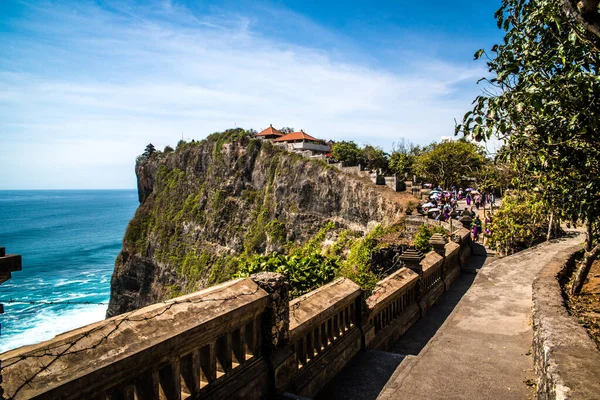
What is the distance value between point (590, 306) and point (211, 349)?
7.18 m

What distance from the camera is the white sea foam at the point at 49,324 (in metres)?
45.1

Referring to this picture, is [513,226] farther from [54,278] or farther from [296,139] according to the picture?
[54,278]

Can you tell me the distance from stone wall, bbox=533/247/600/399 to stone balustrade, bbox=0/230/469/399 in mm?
2455

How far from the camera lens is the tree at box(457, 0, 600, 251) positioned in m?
5.39

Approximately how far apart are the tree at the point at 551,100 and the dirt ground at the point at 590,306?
62.8 inches

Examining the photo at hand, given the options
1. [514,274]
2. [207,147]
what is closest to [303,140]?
[207,147]

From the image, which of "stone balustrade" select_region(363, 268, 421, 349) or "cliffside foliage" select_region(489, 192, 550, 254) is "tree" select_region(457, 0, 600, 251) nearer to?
"stone balustrade" select_region(363, 268, 421, 349)

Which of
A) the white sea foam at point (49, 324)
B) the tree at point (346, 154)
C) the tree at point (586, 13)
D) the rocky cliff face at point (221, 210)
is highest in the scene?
the tree at point (346, 154)

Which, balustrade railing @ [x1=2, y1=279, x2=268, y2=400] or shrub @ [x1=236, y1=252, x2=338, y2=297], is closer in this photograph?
balustrade railing @ [x1=2, y1=279, x2=268, y2=400]

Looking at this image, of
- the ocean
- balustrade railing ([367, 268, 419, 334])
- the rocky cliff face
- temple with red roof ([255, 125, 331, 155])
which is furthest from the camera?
temple with red roof ([255, 125, 331, 155])

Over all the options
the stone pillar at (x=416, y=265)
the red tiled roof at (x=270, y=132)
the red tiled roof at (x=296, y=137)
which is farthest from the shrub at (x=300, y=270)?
the red tiled roof at (x=270, y=132)

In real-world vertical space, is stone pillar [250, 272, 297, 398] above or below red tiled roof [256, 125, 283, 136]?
below

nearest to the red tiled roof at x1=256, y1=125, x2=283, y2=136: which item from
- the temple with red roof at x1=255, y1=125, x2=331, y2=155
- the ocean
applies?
the temple with red roof at x1=255, y1=125, x2=331, y2=155

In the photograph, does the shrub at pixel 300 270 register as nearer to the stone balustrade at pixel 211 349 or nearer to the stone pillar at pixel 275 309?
the stone balustrade at pixel 211 349
